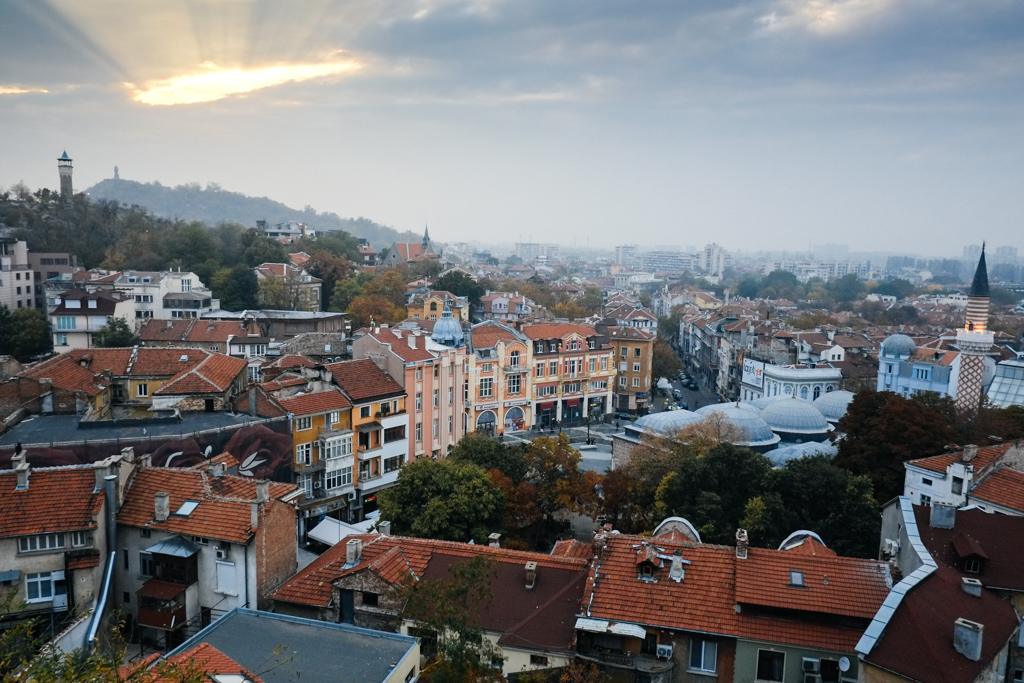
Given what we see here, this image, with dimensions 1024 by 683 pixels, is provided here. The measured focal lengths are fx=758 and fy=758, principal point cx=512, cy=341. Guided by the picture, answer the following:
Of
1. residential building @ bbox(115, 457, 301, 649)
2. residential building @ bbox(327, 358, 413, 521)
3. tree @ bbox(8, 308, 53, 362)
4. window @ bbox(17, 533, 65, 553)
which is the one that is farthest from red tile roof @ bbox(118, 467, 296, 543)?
tree @ bbox(8, 308, 53, 362)

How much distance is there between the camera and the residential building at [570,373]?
51.8 meters

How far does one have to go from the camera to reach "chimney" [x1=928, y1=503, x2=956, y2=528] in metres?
17.5

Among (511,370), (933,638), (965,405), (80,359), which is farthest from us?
(511,370)

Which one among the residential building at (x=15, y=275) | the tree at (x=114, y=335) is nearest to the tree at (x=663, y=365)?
the tree at (x=114, y=335)

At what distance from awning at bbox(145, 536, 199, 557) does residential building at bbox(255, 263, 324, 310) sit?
4255 cm

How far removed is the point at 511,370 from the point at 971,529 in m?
33.0

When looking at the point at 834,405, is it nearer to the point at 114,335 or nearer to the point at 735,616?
the point at 735,616

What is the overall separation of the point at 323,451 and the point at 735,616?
19.9 meters

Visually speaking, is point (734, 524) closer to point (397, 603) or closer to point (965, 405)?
point (397, 603)

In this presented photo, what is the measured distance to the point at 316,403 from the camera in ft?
105

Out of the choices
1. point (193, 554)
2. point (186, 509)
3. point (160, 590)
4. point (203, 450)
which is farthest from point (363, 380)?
point (160, 590)

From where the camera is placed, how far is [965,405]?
40219 millimetres

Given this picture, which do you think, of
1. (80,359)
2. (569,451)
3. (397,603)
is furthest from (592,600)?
(80,359)

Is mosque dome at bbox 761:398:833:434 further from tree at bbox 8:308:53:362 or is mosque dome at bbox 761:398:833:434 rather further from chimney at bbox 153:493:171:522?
tree at bbox 8:308:53:362
